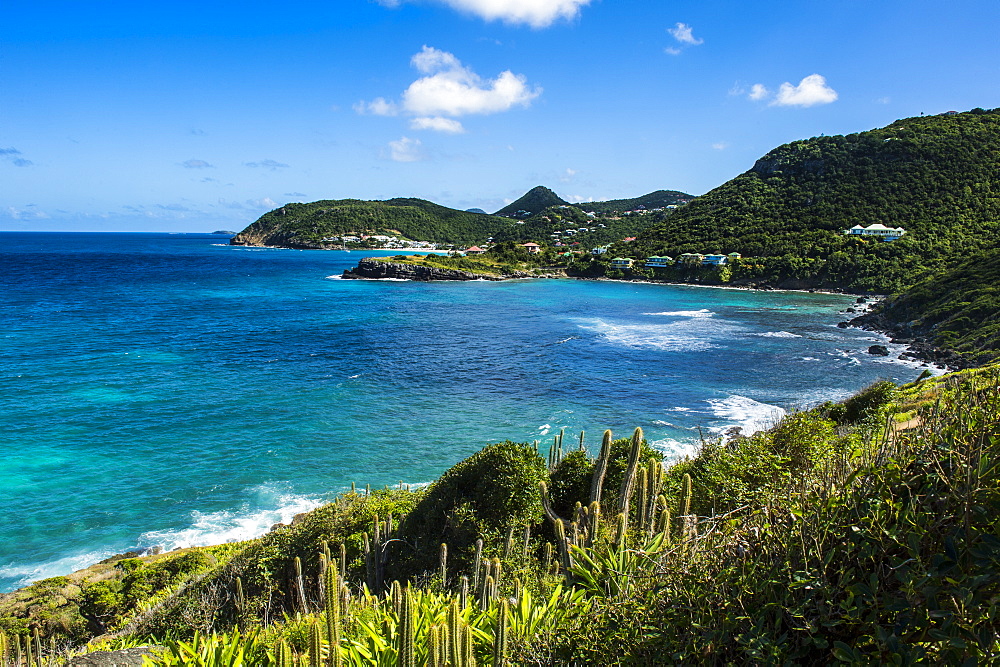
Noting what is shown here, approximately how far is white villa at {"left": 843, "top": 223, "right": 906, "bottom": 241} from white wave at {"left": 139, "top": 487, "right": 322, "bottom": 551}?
100m

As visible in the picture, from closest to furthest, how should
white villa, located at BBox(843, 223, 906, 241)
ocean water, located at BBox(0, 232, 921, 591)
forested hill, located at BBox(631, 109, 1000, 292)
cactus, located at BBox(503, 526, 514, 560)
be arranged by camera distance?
cactus, located at BBox(503, 526, 514, 560) < ocean water, located at BBox(0, 232, 921, 591) < forested hill, located at BBox(631, 109, 1000, 292) < white villa, located at BBox(843, 223, 906, 241)

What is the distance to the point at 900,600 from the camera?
2.78m

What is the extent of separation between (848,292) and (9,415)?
95020 millimetres

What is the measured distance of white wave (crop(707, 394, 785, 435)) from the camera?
25.4m

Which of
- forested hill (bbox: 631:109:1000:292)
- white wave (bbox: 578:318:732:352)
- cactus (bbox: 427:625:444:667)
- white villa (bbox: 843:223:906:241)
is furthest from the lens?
white villa (bbox: 843:223:906:241)

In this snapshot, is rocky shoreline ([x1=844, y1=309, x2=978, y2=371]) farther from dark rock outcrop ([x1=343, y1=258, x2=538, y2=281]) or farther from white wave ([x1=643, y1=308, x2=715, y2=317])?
dark rock outcrop ([x1=343, y1=258, x2=538, y2=281])

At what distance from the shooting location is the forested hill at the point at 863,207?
81.1m

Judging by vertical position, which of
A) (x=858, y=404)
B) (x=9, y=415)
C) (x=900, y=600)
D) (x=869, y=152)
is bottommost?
(x=9, y=415)

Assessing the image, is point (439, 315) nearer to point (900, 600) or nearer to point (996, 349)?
point (996, 349)

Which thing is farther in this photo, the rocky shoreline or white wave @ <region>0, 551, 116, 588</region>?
the rocky shoreline

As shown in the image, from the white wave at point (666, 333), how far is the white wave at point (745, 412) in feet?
43.6

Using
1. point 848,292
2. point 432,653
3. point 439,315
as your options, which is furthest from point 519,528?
point 848,292

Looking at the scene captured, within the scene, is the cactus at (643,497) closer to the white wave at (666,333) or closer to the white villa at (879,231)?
the white wave at (666,333)

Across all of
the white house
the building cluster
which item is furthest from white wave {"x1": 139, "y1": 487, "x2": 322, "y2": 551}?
the white house
